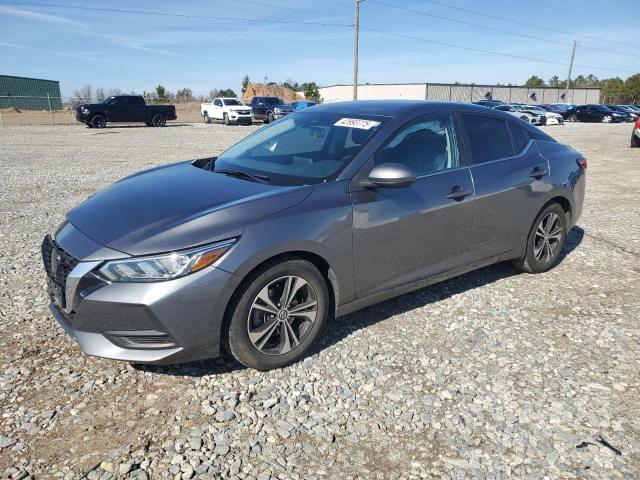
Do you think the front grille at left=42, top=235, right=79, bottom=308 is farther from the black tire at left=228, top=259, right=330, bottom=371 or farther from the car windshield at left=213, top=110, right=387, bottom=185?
the car windshield at left=213, top=110, right=387, bottom=185

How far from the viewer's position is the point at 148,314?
8.77 ft

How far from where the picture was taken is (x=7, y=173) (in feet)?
35.4

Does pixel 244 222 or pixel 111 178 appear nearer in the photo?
pixel 244 222

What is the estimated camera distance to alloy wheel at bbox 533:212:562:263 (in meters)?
4.82

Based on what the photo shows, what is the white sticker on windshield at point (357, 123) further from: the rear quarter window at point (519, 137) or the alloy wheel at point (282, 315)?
the rear quarter window at point (519, 137)

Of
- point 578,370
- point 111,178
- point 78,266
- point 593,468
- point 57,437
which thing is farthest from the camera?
point 111,178

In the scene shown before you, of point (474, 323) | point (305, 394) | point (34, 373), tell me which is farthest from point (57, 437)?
→ point (474, 323)

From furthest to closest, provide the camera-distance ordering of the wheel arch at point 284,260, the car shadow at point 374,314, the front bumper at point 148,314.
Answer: the car shadow at point 374,314
the wheel arch at point 284,260
the front bumper at point 148,314

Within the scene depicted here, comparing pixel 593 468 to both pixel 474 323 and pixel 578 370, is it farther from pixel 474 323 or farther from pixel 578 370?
pixel 474 323

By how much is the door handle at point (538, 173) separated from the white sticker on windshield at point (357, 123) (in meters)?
1.75

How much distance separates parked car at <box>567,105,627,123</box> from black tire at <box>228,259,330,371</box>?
4559 centimetres

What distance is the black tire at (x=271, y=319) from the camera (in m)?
2.93

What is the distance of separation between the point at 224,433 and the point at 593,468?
6.09ft

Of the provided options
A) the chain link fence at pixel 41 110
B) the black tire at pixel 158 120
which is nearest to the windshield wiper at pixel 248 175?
the black tire at pixel 158 120
